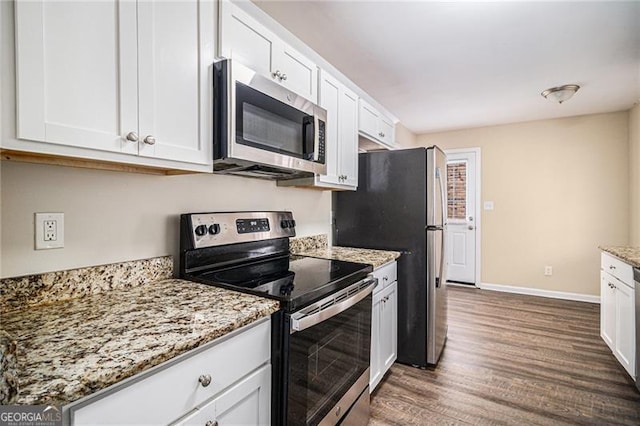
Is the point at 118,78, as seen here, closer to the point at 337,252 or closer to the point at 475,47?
the point at 337,252

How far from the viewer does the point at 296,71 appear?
178cm

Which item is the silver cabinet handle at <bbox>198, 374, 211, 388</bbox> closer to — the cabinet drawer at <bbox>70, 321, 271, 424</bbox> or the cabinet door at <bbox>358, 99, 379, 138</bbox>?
the cabinet drawer at <bbox>70, 321, 271, 424</bbox>

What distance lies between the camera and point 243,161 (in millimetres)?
1385

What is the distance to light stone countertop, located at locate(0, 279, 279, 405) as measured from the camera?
620mm

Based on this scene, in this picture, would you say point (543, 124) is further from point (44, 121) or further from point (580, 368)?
point (44, 121)

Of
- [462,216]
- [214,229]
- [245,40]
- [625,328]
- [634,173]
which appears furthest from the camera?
[462,216]

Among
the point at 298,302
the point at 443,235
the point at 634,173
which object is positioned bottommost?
the point at 298,302

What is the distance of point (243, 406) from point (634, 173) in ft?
16.0

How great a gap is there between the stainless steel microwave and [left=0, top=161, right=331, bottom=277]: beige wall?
21 centimetres

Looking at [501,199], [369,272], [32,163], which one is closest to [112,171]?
[32,163]

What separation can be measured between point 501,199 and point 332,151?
3549mm

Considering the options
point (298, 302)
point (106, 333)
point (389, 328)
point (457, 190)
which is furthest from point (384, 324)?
point (457, 190)

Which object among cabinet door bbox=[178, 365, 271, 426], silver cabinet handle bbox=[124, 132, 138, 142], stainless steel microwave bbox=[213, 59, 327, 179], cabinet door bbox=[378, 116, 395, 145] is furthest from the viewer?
cabinet door bbox=[378, 116, 395, 145]

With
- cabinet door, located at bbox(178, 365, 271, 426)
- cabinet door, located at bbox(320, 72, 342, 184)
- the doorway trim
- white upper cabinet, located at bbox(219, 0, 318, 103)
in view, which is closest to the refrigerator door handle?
cabinet door, located at bbox(320, 72, 342, 184)
